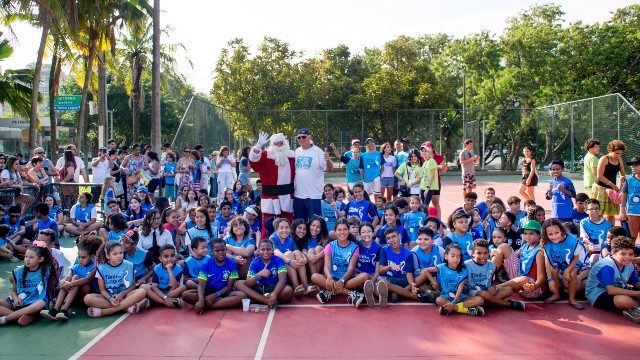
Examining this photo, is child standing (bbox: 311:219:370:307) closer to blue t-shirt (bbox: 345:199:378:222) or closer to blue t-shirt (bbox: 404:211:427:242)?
blue t-shirt (bbox: 404:211:427:242)

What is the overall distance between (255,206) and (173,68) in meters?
22.0

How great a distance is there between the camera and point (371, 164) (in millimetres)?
11211

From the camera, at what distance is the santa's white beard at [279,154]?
7875 millimetres

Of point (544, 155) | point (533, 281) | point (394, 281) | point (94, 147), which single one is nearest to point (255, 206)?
point (394, 281)

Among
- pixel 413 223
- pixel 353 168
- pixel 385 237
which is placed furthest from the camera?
pixel 353 168

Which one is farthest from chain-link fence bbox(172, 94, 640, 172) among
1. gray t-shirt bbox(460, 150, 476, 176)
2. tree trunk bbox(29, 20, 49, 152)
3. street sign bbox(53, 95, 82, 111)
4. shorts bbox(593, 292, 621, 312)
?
shorts bbox(593, 292, 621, 312)

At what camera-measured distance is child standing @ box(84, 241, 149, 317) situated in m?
5.98

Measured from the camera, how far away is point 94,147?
188 feet

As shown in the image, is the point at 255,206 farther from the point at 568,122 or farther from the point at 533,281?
the point at 568,122

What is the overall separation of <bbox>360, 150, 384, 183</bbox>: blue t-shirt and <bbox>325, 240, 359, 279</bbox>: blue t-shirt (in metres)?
4.71

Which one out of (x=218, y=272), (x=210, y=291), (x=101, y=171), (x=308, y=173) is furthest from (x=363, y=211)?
(x=101, y=171)

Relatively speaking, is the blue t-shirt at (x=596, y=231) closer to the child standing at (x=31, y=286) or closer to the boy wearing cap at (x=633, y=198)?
the boy wearing cap at (x=633, y=198)

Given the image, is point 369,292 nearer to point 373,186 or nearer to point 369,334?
point 369,334

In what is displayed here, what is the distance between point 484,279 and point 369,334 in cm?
160
